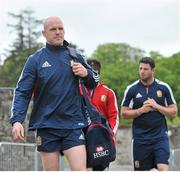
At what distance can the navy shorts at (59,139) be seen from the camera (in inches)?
281

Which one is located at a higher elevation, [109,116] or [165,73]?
[165,73]

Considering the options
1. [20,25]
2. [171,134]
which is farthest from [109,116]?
[20,25]

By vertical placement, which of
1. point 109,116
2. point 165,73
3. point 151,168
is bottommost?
point 151,168

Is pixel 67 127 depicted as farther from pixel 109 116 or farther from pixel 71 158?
pixel 109 116

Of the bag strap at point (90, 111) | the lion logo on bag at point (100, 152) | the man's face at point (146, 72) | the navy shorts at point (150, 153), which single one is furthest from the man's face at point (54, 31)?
the navy shorts at point (150, 153)

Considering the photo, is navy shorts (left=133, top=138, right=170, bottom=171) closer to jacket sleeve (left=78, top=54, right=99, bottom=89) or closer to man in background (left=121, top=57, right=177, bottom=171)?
man in background (left=121, top=57, right=177, bottom=171)

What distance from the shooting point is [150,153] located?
10.5 m

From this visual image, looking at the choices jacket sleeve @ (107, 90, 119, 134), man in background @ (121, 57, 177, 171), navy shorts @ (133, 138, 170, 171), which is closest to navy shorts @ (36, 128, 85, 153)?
jacket sleeve @ (107, 90, 119, 134)

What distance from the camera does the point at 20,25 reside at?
60.5 meters

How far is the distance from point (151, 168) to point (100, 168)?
9.95 ft

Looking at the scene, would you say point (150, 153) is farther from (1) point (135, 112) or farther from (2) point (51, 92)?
(2) point (51, 92)

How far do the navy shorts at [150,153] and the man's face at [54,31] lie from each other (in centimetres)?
360

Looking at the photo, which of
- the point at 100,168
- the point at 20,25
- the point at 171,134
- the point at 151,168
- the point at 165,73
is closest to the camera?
the point at 100,168

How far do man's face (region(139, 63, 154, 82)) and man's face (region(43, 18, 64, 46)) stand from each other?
131 inches
